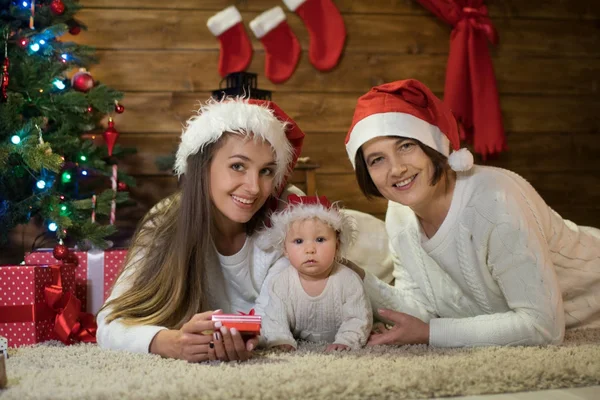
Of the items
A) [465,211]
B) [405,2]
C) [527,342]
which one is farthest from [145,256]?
[405,2]

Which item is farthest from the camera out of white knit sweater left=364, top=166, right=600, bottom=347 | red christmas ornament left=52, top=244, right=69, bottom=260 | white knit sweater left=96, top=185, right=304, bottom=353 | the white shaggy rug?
red christmas ornament left=52, top=244, right=69, bottom=260

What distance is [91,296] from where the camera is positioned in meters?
2.62

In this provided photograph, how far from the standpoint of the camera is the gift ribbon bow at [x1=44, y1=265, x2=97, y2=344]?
231 centimetres

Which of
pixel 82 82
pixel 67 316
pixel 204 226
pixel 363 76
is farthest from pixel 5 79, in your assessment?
pixel 363 76

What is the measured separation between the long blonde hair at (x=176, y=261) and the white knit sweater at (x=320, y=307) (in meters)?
0.22

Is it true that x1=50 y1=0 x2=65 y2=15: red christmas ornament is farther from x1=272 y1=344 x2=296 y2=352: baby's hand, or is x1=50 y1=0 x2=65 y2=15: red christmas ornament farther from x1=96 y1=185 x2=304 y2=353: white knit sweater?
x1=272 y1=344 x2=296 y2=352: baby's hand

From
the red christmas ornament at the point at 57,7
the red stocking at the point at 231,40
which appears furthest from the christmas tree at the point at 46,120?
the red stocking at the point at 231,40

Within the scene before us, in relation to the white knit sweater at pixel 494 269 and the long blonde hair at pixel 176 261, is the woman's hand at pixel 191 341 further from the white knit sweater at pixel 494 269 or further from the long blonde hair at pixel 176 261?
the white knit sweater at pixel 494 269

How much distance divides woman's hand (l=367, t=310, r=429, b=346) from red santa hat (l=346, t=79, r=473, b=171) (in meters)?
0.45

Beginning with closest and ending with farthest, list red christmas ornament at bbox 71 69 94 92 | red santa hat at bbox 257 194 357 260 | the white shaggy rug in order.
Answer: the white shaggy rug, red santa hat at bbox 257 194 357 260, red christmas ornament at bbox 71 69 94 92

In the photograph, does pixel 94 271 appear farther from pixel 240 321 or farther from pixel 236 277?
pixel 240 321

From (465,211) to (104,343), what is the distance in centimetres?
109


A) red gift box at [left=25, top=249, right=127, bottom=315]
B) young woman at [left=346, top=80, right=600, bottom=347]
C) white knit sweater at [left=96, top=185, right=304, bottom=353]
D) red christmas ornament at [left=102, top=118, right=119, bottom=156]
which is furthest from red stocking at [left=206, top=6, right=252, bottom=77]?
young woman at [left=346, top=80, right=600, bottom=347]

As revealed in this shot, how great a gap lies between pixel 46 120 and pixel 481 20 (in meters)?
2.30
